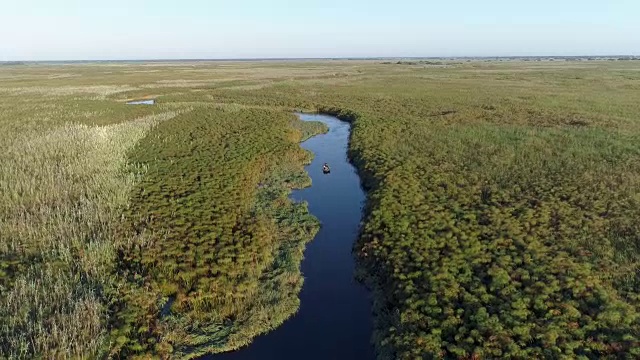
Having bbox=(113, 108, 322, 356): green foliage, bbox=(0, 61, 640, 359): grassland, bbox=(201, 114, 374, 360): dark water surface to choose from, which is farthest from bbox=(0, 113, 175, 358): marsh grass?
bbox=(201, 114, 374, 360): dark water surface

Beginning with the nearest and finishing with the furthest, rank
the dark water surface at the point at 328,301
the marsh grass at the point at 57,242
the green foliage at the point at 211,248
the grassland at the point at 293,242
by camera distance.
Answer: the marsh grass at the point at 57,242
the grassland at the point at 293,242
the dark water surface at the point at 328,301
the green foliage at the point at 211,248

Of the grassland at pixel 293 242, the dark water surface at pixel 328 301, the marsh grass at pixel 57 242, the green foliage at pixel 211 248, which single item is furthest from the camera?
the green foliage at pixel 211 248

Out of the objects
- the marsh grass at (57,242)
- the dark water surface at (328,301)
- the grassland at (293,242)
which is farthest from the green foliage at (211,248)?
the marsh grass at (57,242)

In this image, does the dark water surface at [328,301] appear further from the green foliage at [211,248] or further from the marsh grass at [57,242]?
the marsh grass at [57,242]

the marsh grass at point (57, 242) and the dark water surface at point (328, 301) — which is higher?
the marsh grass at point (57, 242)

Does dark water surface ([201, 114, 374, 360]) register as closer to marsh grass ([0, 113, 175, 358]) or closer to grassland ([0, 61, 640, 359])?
grassland ([0, 61, 640, 359])

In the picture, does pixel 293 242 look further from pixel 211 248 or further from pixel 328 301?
pixel 328 301

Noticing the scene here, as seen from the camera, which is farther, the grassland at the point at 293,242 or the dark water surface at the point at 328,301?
the dark water surface at the point at 328,301
